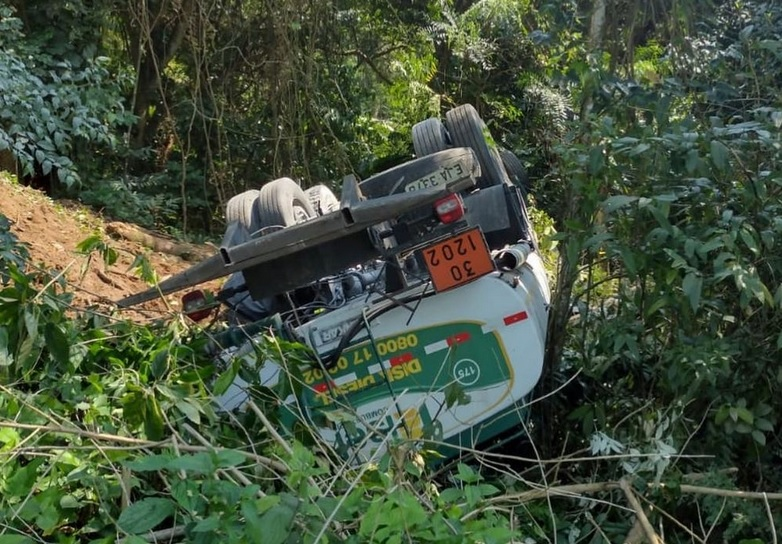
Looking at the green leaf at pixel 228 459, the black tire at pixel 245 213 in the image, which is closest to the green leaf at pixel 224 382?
the green leaf at pixel 228 459

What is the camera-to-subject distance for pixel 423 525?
2.51 metres

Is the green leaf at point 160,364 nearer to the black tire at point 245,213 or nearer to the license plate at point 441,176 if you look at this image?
the license plate at point 441,176

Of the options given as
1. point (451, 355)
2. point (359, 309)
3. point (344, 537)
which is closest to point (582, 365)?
point (451, 355)

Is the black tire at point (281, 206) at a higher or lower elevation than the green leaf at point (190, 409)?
higher

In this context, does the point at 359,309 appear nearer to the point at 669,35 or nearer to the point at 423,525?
the point at 423,525

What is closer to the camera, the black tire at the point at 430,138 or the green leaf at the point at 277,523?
the green leaf at the point at 277,523

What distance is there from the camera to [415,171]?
461 cm

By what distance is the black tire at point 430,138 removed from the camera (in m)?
6.07

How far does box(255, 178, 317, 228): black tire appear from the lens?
5.10 metres

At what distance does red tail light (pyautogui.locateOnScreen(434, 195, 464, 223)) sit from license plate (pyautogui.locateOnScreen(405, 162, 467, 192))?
0.13m

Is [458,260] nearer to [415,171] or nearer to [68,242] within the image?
[415,171]

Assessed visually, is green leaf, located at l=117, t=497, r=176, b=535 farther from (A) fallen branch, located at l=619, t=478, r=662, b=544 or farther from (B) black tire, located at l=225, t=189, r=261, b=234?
(B) black tire, located at l=225, t=189, r=261, b=234

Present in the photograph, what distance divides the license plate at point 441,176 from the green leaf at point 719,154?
3.72ft

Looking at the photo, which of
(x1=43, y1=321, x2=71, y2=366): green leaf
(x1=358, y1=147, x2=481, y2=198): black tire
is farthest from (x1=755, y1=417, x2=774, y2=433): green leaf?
(x1=43, y1=321, x2=71, y2=366): green leaf
